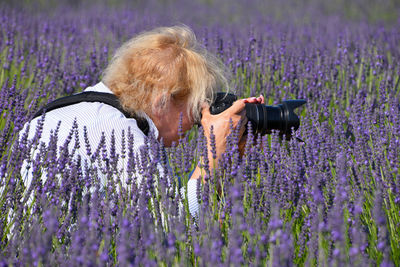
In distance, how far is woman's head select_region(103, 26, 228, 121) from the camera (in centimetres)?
230

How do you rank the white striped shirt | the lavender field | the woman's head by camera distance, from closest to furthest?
the lavender field < the white striped shirt < the woman's head

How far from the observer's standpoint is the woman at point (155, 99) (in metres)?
2.15

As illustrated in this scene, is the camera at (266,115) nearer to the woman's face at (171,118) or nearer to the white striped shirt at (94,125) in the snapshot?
the woman's face at (171,118)

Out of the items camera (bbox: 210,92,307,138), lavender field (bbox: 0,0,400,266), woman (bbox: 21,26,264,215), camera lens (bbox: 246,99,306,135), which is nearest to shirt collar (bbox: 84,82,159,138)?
woman (bbox: 21,26,264,215)

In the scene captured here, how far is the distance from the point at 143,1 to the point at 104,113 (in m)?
8.39

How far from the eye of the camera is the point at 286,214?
1.73 m

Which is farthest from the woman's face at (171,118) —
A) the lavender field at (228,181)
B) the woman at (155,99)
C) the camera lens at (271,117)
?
the camera lens at (271,117)

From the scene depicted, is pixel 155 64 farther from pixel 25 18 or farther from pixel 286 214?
pixel 25 18

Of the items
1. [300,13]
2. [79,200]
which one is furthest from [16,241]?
[300,13]

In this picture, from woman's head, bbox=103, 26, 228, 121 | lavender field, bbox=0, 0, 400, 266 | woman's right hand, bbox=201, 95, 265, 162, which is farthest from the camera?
woman's head, bbox=103, 26, 228, 121

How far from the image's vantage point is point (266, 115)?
2.33 metres

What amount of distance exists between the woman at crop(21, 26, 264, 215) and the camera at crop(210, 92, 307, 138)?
0.04 metres

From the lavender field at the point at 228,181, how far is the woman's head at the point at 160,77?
22 cm

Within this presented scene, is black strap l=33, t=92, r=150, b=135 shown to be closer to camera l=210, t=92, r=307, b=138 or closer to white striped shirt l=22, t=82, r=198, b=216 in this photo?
white striped shirt l=22, t=82, r=198, b=216
